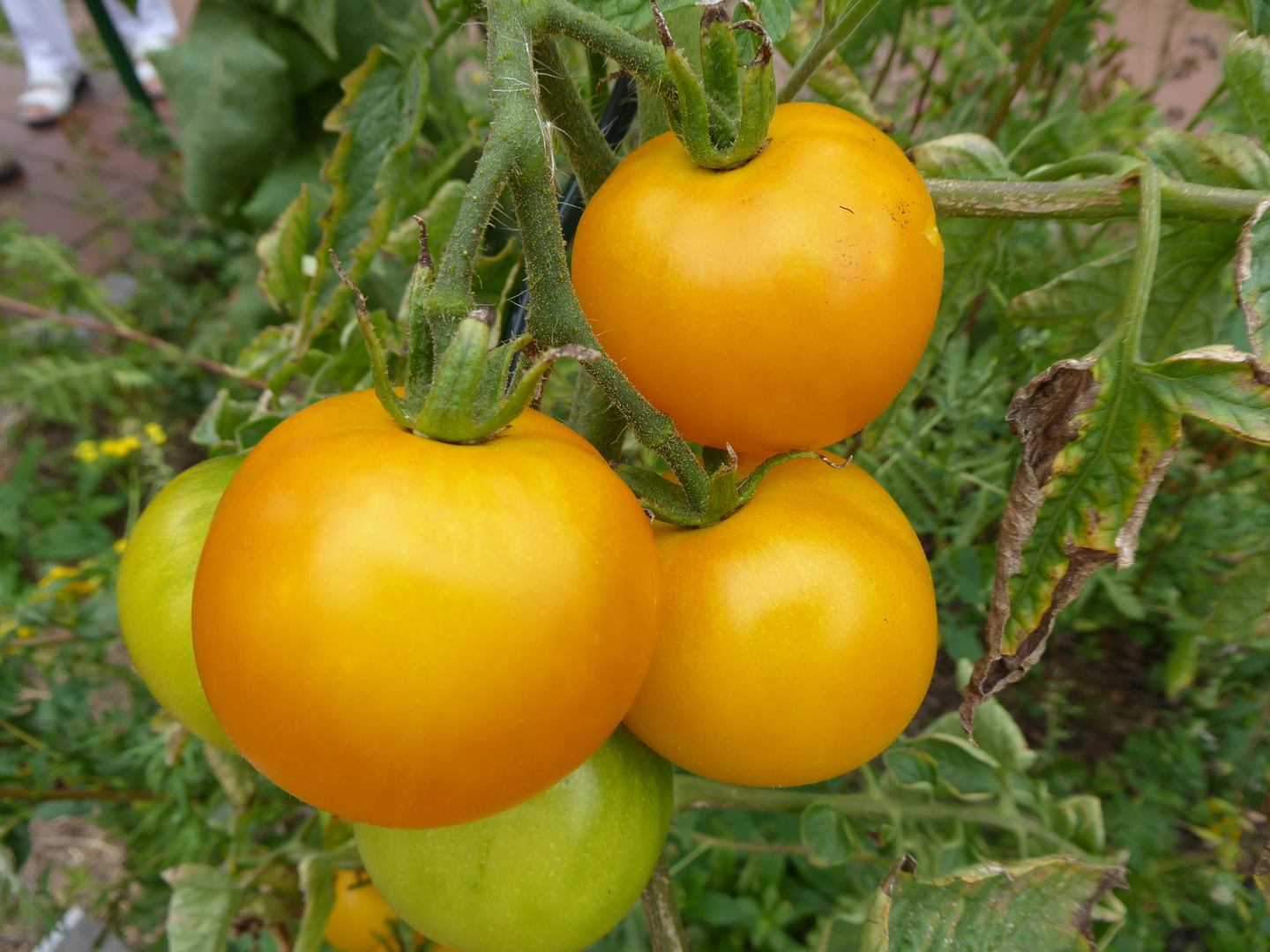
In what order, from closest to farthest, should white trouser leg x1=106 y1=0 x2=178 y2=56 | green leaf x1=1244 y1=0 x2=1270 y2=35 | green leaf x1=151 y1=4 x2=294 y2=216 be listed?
1. green leaf x1=1244 y1=0 x2=1270 y2=35
2. green leaf x1=151 y1=4 x2=294 y2=216
3. white trouser leg x1=106 y1=0 x2=178 y2=56

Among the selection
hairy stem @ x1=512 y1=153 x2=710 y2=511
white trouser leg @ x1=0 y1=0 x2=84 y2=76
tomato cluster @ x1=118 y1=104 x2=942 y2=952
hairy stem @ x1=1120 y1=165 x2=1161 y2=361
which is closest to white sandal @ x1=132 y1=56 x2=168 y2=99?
white trouser leg @ x1=0 y1=0 x2=84 y2=76

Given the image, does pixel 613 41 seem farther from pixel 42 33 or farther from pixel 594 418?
pixel 42 33

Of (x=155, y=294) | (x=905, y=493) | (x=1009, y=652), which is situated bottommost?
(x=155, y=294)

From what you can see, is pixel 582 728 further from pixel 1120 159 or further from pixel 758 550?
pixel 1120 159

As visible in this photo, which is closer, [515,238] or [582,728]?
[582,728]

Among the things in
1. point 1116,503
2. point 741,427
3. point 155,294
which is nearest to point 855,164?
point 741,427

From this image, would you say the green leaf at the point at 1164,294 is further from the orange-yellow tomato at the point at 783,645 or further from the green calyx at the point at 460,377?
the green calyx at the point at 460,377

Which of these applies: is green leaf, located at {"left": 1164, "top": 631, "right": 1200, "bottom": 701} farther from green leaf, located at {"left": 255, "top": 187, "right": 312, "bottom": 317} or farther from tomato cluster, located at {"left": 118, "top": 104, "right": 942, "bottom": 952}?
green leaf, located at {"left": 255, "top": 187, "right": 312, "bottom": 317}
